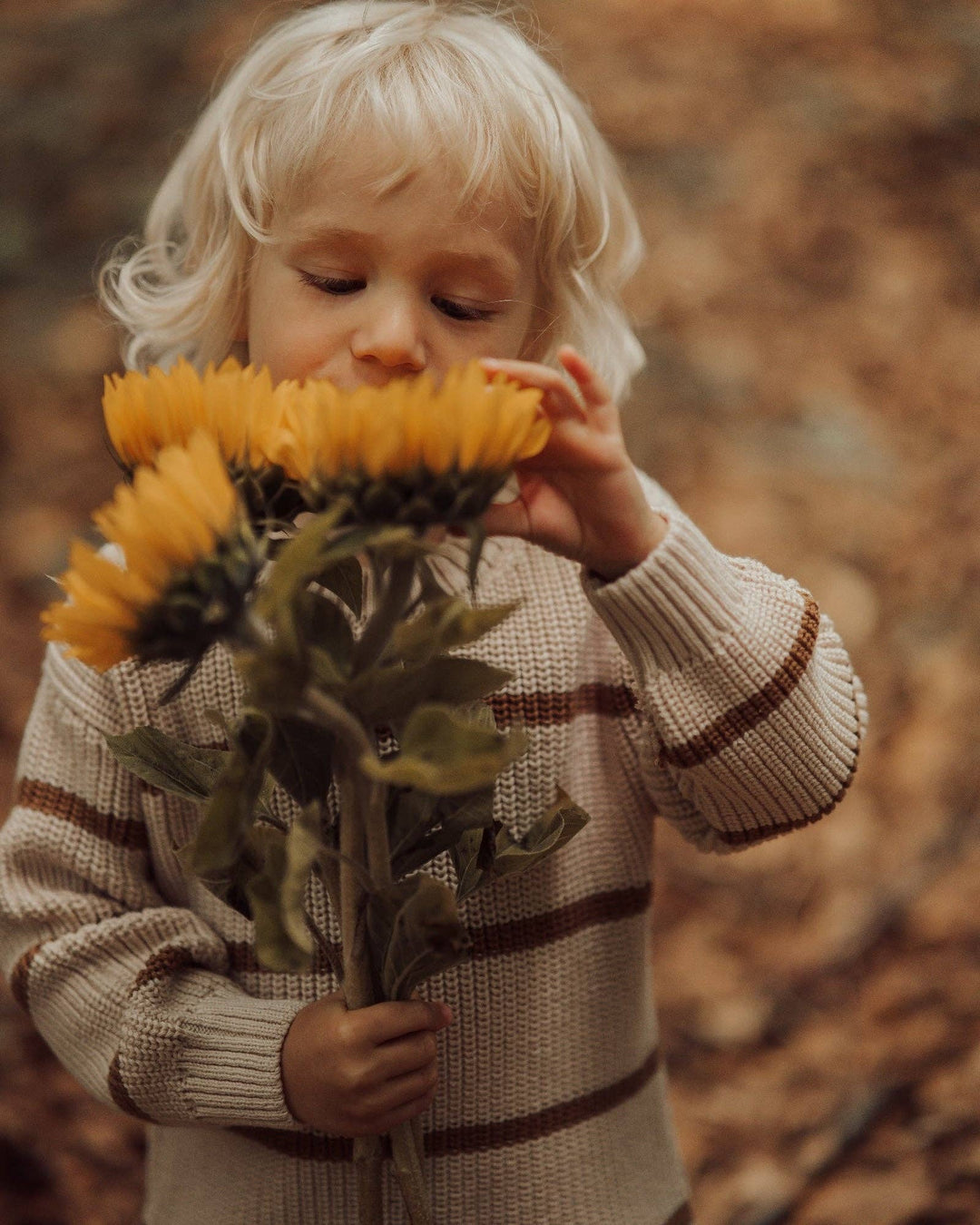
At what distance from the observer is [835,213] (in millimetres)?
1345

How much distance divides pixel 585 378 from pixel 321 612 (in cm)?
15

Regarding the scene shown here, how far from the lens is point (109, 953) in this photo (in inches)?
23.4

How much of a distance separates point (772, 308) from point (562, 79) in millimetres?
685

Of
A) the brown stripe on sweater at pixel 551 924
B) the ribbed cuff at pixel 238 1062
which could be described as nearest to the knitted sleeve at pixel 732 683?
the brown stripe on sweater at pixel 551 924

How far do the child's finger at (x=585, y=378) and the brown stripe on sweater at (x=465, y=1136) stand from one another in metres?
0.38

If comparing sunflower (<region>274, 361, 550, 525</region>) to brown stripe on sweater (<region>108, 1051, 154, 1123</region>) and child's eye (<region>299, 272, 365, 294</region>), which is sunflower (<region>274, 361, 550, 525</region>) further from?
brown stripe on sweater (<region>108, 1051, 154, 1123</region>)

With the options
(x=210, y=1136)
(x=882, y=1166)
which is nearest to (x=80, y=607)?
(x=210, y=1136)

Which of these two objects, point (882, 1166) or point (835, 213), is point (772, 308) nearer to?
point (835, 213)

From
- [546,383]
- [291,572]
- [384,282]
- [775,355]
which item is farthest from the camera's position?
[775,355]

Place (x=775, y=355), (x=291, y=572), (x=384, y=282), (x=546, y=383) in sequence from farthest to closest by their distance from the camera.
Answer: (x=775, y=355) → (x=384, y=282) → (x=546, y=383) → (x=291, y=572)

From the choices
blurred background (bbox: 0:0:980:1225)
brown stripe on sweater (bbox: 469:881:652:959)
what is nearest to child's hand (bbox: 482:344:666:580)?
brown stripe on sweater (bbox: 469:881:652:959)

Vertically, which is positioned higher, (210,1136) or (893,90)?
(893,90)

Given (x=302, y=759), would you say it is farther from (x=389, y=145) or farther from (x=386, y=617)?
(x=389, y=145)

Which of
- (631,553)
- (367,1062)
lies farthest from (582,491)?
(367,1062)
